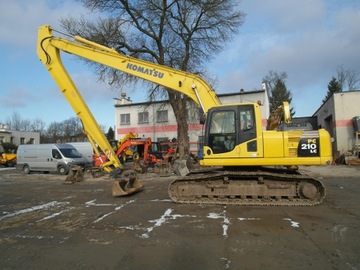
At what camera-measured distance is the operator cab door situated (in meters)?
10.0

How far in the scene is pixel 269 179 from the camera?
1010 cm

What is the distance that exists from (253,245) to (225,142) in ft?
14.4

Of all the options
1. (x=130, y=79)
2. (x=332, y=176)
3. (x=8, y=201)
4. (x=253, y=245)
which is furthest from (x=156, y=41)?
(x=253, y=245)

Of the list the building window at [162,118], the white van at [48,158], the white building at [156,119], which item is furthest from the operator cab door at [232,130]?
the building window at [162,118]

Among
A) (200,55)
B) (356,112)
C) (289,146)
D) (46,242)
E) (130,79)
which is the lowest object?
(46,242)

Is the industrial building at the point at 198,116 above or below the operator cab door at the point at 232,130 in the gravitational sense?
above

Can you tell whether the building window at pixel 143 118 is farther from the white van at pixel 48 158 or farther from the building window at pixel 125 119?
the white van at pixel 48 158

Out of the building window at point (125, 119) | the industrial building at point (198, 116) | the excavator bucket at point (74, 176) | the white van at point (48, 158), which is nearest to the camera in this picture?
the excavator bucket at point (74, 176)

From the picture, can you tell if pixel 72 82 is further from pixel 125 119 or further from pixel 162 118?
pixel 125 119

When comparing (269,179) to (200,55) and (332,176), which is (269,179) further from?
(200,55)

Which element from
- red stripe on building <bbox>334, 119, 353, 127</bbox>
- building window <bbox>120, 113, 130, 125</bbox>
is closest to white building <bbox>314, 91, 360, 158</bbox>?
red stripe on building <bbox>334, 119, 353, 127</bbox>

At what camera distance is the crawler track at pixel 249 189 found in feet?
32.2

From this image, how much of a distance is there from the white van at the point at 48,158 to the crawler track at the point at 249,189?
592 inches

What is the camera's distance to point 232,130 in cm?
1016
